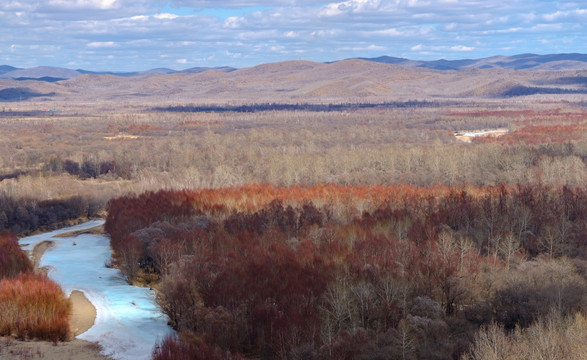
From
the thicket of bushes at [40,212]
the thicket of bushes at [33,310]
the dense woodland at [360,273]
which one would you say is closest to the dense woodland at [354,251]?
the dense woodland at [360,273]

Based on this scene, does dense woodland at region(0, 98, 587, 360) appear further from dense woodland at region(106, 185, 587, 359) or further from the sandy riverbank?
the sandy riverbank

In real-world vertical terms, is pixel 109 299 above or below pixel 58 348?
below

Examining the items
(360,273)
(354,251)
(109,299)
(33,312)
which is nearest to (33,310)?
(33,312)

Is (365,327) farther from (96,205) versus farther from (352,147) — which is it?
(352,147)

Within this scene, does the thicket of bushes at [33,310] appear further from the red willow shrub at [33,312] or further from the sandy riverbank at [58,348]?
the sandy riverbank at [58,348]

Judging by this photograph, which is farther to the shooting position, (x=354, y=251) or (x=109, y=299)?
(x=354, y=251)

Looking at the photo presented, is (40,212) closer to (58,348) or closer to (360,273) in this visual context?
(58,348)

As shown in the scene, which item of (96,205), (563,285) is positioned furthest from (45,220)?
(563,285)
